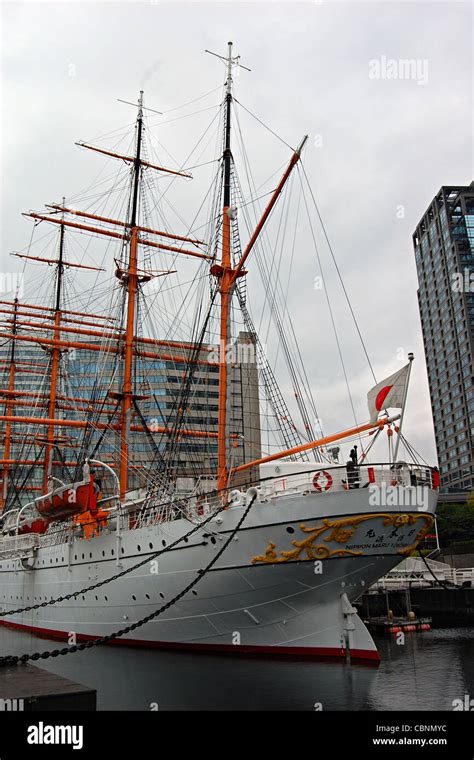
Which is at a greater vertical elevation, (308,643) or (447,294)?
(447,294)

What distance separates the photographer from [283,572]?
1716 cm

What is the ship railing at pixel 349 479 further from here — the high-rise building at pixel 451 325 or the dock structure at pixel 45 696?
the high-rise building at pixel 451 325

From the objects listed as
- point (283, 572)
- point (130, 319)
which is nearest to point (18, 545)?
point (130, 319)

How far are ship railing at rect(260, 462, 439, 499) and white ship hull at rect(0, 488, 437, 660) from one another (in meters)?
0.31

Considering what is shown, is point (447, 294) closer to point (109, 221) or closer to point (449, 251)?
Answer: point (449, 251)

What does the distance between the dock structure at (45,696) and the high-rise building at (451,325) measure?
85047 mm

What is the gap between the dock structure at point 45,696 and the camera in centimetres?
739

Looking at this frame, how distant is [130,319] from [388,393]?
17126mm

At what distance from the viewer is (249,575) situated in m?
17.5

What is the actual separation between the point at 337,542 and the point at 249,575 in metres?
2.67

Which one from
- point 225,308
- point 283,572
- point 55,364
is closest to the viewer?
point 283,572

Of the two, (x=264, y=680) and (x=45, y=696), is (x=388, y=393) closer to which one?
(x=264, y=680)

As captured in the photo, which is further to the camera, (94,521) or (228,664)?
(94,521)
